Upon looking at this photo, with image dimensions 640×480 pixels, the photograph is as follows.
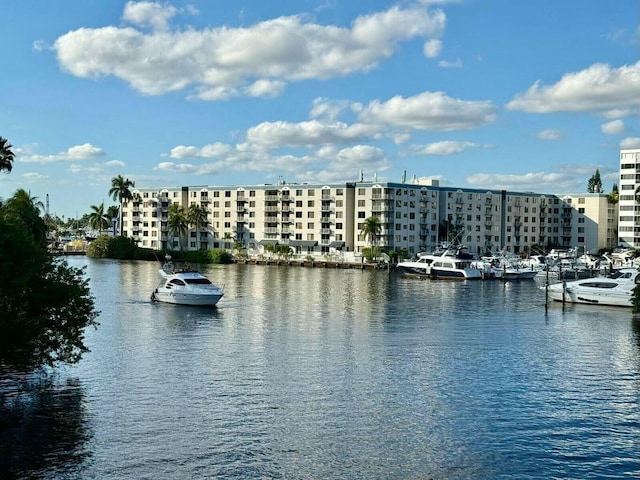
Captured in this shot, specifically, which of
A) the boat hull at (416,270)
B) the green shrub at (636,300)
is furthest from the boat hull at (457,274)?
the green shrub at (636,300)

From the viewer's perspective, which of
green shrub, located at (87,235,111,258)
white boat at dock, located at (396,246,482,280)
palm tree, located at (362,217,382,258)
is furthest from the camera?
green shrub, located at (87,235,111,258)

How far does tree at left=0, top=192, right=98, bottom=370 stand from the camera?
1189 inches

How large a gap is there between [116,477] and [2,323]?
32.9 ft

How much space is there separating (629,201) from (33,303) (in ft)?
560

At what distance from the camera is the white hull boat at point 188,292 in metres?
71.9

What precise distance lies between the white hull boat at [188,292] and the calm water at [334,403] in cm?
838

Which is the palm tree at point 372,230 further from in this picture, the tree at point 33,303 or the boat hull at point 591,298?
the tree at point 33,303

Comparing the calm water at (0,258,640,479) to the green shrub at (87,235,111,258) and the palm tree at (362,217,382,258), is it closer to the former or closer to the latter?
the palm tree at (362,217,382,258)

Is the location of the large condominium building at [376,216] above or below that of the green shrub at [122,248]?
above

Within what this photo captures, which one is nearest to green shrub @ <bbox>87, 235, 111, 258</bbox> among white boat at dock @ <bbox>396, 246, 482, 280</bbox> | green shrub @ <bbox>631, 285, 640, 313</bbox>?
white boat at dock @ <bbox>396, 246, 482, 280</bbox>

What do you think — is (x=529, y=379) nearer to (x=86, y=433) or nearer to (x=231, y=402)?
(x=231, y=402)

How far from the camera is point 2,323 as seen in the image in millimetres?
30484

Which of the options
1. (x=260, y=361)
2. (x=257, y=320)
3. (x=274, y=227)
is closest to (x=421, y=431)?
(x=260, y=361)

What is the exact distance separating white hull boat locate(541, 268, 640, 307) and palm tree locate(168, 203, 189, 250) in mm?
121014
